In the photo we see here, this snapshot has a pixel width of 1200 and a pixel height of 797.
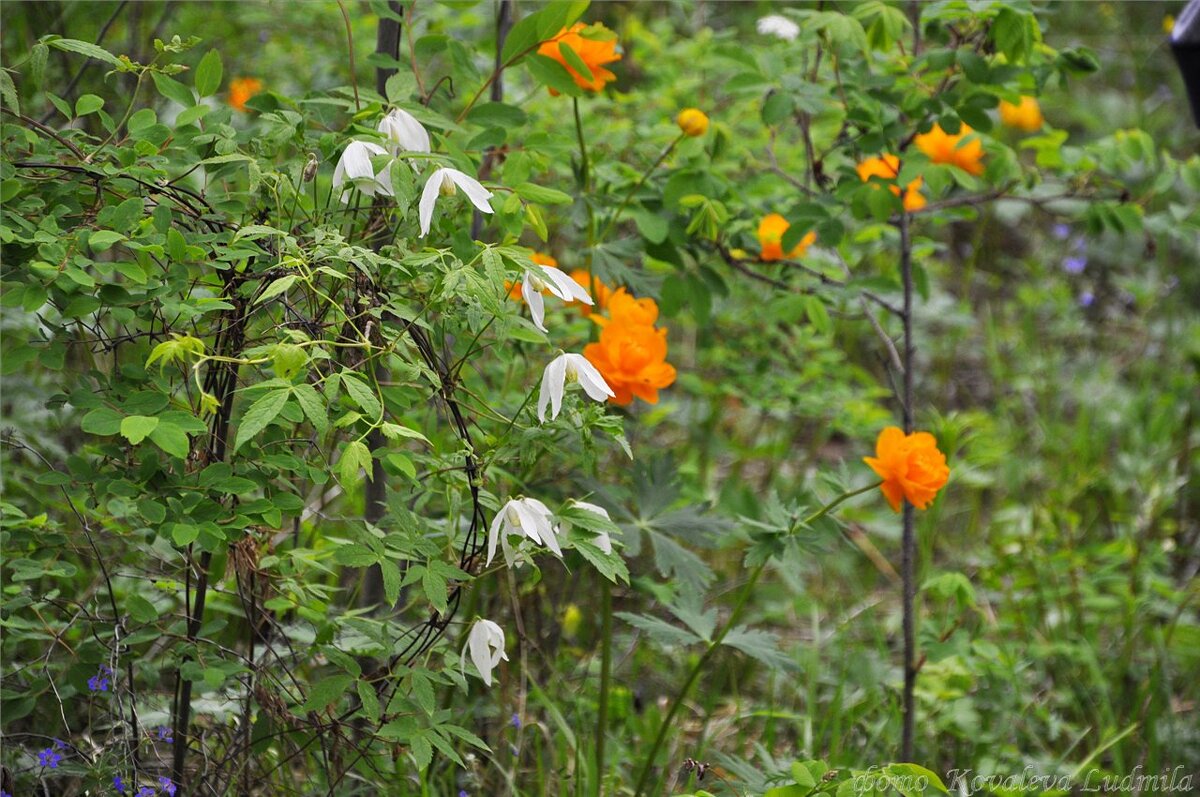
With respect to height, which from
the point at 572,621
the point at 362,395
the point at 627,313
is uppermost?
the point at 362,395

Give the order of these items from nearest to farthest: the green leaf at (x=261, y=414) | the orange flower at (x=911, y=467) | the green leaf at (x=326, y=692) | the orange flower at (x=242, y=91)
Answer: the green leaf at (x=261, y=414)
the green leaf at (x=326, y=692)
the orange flower at (x=911, y=467)
the orange flower at (x=242, y=91)

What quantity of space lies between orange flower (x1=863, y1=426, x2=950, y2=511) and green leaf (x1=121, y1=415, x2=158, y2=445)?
95 centimetres

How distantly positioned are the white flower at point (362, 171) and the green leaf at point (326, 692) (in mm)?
603

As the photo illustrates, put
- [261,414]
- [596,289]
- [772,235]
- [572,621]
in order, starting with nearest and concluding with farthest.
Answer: [261,414], [596,289], [772,235], [572,621]

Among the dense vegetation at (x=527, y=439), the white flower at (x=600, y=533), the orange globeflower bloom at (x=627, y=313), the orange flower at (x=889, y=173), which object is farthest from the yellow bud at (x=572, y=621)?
the orange flower at (x=889, y=173)

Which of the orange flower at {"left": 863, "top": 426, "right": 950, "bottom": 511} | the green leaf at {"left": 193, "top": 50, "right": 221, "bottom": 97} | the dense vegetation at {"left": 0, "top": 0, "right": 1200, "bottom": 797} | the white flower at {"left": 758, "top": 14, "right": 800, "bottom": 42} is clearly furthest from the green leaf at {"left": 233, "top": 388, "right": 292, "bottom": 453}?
the white flower at {"left": 758, "top": 14, "right": 800, "bottom": 42}

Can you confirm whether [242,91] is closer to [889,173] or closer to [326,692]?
[889,173]

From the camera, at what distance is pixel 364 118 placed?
1399 mm

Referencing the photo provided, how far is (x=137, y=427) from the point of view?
111 cm

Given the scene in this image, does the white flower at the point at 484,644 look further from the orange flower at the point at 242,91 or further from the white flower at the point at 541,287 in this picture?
the orange flower at the point at 242,91

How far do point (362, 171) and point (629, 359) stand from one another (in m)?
0.49

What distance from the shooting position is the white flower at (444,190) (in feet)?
3.91

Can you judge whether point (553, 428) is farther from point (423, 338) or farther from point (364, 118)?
point (364, 118)

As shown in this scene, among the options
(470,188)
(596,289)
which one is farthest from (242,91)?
(470,188)
